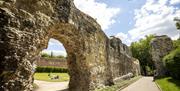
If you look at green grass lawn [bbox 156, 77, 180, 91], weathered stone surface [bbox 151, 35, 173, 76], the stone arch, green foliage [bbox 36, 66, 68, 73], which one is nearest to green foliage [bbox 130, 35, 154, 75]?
green foliage [bbox 36, 66, 68, 73]

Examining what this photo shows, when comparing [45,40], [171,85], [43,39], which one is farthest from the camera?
[171,85]

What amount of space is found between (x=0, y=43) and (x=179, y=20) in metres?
28.6

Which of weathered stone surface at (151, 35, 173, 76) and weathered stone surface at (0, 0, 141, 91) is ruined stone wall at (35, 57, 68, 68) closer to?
weathered stone surface at (151, 35, 173, 76)

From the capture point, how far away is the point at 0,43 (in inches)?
289

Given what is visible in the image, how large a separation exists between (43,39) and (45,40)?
385mm

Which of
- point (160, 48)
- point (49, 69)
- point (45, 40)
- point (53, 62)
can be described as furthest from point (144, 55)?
point (45, 40)

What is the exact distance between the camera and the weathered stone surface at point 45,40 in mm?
7660

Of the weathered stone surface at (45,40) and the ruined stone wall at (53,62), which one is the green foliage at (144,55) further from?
the weathered stone surface at (45,40)

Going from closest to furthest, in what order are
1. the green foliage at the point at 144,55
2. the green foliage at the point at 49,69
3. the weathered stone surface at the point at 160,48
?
the weathered stone surface at the point at 160,48
the green foliage at the point at 49,69
the green foliage at the point at 144,55

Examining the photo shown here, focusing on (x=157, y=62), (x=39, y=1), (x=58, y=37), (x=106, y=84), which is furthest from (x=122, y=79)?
(x=39, y=1)

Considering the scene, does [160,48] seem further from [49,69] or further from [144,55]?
[144,55]

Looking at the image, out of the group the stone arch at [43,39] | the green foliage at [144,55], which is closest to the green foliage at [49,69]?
the green foliage at [144,55]

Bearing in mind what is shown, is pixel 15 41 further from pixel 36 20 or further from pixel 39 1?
pixel 39 1

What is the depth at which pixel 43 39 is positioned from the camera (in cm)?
1002
